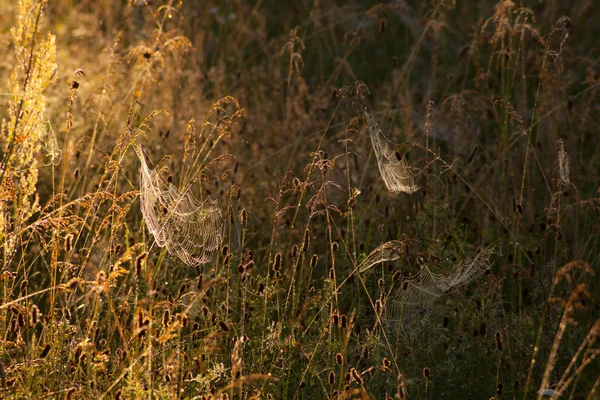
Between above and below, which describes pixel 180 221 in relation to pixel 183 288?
above

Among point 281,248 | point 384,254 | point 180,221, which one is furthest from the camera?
point 281,248

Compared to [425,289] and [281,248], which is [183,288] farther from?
[425,289]

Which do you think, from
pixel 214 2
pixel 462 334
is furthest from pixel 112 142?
pixel 214 2

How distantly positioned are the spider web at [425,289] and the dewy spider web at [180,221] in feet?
2.30

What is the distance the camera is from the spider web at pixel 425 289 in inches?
121

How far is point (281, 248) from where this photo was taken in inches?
149

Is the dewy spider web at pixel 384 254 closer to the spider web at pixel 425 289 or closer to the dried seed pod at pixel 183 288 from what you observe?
the spider web at pixel 425 289

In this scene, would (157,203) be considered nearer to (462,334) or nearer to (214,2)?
(462,334)

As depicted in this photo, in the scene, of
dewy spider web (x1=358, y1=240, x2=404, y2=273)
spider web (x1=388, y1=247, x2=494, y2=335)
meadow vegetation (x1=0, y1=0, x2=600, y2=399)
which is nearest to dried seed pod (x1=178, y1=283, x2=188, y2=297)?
meadow vegetation (x1=0, y1=0, x2=600, y2=399)

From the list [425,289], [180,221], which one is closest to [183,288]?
[180,221]

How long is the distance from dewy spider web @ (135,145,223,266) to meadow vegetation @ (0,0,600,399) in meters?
0.01

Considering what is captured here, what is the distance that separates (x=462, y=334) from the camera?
3.12m

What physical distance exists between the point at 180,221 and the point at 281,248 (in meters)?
0.72

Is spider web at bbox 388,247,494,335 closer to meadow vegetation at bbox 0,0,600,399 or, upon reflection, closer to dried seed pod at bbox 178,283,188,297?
meadow vegetation at bbox 0,0,600,399
